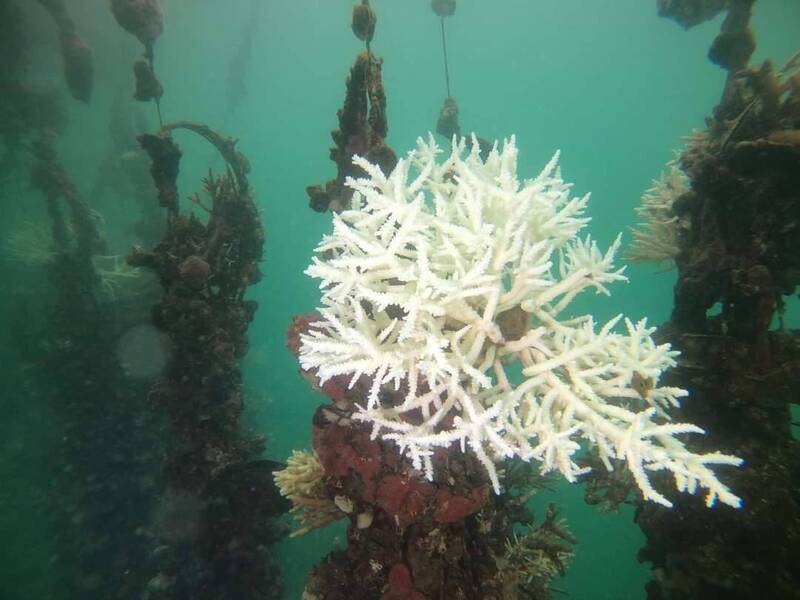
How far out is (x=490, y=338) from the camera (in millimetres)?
2482

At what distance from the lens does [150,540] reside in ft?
27.0

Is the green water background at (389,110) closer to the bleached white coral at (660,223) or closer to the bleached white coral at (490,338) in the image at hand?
the bleached white coral at (660,223)

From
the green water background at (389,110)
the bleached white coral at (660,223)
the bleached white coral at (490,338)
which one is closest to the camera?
the bleached white coral at (490,338)

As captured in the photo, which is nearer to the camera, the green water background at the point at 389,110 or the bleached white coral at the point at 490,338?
the bleached white coral at the point at 490,338

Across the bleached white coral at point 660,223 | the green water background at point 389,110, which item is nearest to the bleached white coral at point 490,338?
the bleached white coral at point 660,223

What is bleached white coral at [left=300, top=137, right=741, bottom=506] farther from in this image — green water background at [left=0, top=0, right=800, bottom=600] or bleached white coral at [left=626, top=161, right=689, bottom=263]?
green water background at [left=0, top=0, right=800, bottom=600]

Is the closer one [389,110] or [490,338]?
[490,338]

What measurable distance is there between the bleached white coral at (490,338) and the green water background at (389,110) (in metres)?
5.25

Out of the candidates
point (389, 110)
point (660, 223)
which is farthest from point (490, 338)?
point (389, 110)

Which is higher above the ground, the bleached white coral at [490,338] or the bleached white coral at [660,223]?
the bleached white coral at [660,223]

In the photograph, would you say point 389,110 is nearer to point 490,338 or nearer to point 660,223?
point 660,223

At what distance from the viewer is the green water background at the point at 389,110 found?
63.8 ft

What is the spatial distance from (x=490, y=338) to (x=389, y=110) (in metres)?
120

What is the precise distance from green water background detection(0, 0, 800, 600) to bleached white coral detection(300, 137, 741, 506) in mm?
5248
